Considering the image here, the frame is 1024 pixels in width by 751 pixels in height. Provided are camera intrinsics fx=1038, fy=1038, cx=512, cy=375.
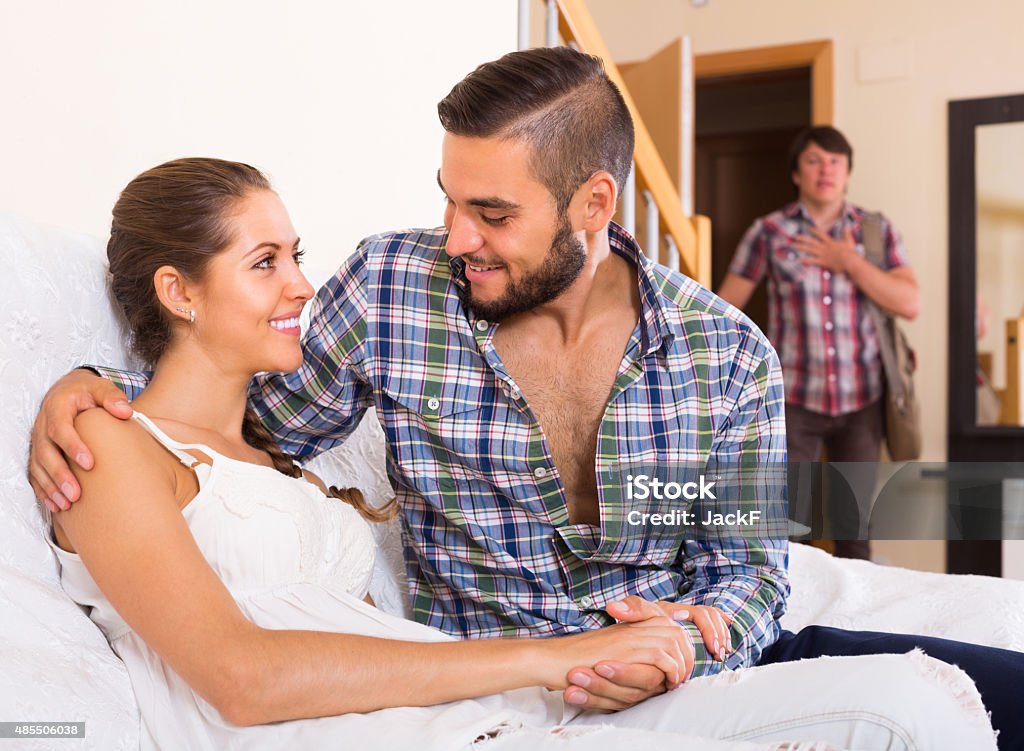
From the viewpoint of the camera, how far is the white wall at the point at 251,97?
1.37 metres

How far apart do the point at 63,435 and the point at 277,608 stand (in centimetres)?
30

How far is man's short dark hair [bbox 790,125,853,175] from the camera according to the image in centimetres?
371

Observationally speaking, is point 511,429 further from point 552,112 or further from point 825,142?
point 825,142

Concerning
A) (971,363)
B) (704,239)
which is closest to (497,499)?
(704,239)

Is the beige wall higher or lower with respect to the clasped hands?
higher

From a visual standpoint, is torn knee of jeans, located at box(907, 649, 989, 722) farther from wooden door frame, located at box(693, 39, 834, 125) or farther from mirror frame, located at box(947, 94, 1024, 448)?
wooden door frame, located at box(693, 39, 834, 125)

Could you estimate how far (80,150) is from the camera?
142cm

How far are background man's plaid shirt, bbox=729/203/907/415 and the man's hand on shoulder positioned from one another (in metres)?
2.98

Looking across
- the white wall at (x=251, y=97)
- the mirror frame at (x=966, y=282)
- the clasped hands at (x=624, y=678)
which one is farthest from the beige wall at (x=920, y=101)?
the clasped hands at (x=624, y=678)

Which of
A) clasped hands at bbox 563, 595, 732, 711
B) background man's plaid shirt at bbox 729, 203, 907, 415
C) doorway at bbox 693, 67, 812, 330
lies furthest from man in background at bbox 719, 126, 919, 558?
clasped hands at bbox 563, 595, 732, 711

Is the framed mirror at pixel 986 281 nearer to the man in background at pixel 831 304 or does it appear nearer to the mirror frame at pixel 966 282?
the mirror frame at pixel 966 282

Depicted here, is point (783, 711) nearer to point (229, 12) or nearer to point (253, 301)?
point (253, 301)

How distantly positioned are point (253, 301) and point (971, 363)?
11.8ft

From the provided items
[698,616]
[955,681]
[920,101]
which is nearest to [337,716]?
[698,616]
